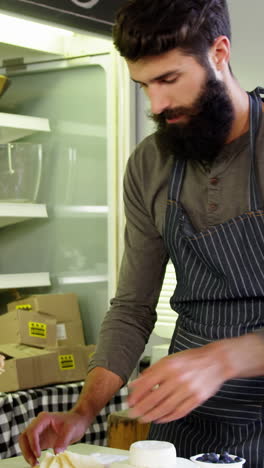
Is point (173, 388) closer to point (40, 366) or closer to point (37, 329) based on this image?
point (40, 366)

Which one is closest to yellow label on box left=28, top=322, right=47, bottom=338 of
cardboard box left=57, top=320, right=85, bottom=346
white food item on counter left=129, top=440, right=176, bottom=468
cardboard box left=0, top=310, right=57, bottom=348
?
cardboard box left=0, top=310, right=57, bottom=348

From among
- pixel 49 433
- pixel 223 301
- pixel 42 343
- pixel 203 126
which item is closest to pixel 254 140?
pixel 203 126

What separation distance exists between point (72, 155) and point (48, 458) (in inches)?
69.1

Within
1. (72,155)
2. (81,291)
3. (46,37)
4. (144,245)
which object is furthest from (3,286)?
(144,245)

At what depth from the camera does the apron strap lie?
1626 mm

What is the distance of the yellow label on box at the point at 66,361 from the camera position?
278 cm

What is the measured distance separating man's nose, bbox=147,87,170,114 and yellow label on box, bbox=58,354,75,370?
1382 mm

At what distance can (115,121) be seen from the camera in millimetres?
2889

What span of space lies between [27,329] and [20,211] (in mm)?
415

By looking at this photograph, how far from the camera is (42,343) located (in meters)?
2.79

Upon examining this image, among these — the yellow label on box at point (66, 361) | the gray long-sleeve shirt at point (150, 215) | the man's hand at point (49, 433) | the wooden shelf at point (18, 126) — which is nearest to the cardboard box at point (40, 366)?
the yellow label on box at point (66, 361)

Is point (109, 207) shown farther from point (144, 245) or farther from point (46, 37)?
point (144, 245)

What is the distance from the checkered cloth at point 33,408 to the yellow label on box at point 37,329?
176 millimetres

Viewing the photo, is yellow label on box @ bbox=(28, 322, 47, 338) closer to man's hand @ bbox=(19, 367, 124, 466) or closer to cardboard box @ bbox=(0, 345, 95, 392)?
cardboard box @ bbox=(0, 345, 95, 392)
